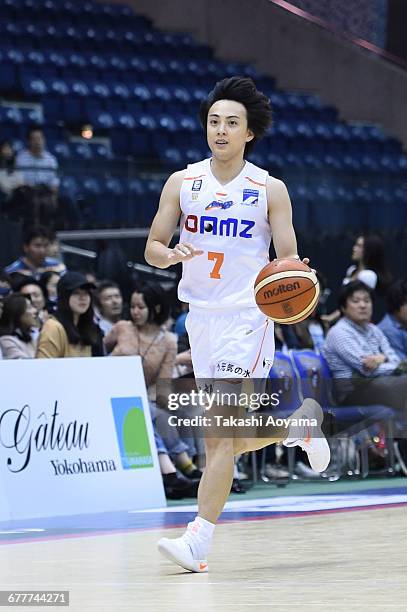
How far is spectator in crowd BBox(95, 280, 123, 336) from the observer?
1088 cm

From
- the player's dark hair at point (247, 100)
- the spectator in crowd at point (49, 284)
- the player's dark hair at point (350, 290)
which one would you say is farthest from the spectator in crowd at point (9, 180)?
the player's dark hair at point (247, 100)

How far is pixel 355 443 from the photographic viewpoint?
11203mm

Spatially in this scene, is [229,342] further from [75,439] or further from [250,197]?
[75,439]

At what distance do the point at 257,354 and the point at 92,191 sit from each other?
7.56 meters

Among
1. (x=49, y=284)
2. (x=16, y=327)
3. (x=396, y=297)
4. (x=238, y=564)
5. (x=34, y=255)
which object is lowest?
(x=238, y=564)

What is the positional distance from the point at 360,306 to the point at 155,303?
1.96m

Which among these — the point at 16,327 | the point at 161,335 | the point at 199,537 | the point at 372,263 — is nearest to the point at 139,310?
the point at 161,335

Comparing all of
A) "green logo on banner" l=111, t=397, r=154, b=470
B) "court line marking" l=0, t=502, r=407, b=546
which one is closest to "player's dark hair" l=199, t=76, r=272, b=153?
"court line marking" l=0, t=502, r=407, b=546

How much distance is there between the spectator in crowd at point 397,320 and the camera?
11727mm

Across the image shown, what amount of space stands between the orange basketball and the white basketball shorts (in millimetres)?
208

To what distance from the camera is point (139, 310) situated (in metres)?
10.1

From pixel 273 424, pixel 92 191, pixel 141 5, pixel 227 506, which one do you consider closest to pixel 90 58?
pixel 141 5

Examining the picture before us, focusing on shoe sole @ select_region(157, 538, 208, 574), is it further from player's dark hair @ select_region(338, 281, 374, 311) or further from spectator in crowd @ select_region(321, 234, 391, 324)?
spectator in crowd @ select_region(321, 234, 391, 324)

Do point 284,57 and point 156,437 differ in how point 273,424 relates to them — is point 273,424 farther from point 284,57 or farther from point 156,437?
point 284,57
